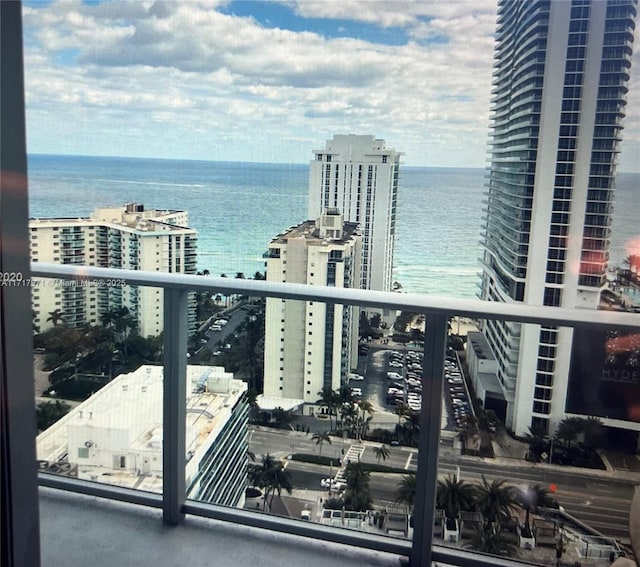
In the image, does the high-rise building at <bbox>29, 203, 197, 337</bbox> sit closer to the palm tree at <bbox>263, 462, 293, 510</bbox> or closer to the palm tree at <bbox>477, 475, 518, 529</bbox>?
the palm tree at <bbox>263, 462, 293, 510</bbox>

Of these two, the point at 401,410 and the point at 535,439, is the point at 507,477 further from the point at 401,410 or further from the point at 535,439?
the point at 401,410

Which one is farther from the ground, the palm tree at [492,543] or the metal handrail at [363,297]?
the metal handrail at [363,297]

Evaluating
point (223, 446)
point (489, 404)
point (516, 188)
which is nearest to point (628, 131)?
point (516, 188)

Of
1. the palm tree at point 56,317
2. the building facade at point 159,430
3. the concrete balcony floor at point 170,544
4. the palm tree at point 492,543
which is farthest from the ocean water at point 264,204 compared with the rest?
the concrete balcony floor at point 170,544

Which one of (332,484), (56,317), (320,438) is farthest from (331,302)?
(56,317)

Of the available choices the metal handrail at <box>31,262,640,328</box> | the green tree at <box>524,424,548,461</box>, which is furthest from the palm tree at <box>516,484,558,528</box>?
the metal handrail at <box>31,262,640,328</box>

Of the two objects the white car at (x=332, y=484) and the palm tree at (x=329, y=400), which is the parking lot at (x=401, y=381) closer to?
the palm tree at (x=329, y=400)
